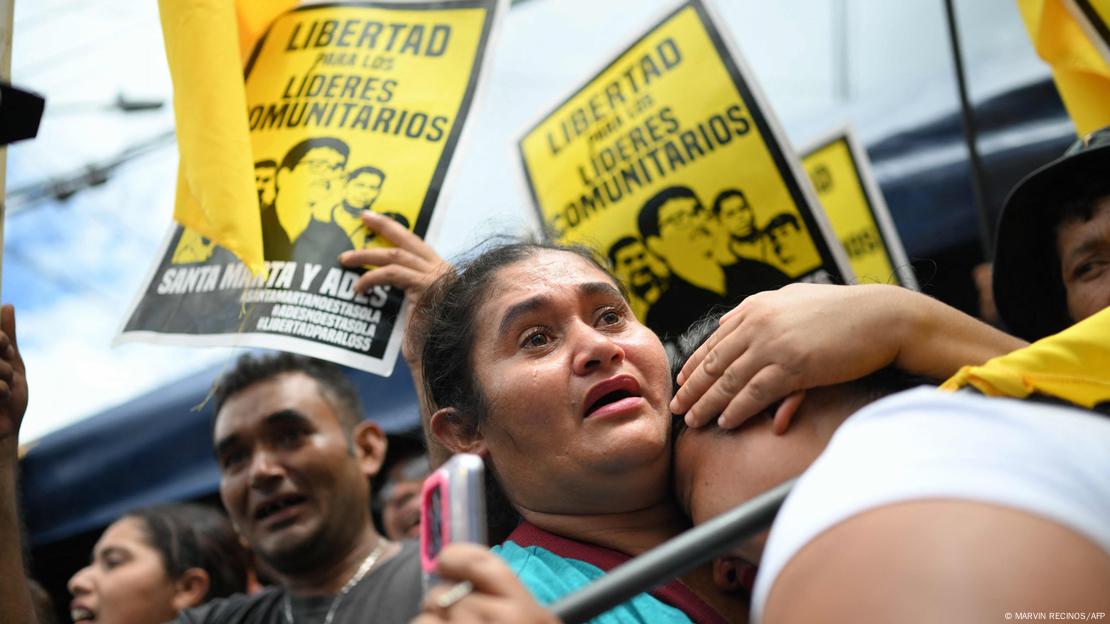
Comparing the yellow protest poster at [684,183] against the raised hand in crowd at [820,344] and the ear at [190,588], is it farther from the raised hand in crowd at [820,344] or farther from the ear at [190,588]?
the ear at [190,588]

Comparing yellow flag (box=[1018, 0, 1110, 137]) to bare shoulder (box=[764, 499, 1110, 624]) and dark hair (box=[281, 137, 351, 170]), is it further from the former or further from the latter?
bare shoulder (box=[764, 499, 1110, 624])

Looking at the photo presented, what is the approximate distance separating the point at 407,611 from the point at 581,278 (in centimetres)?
91

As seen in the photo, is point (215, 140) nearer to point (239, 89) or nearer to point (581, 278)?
point (239, 89)

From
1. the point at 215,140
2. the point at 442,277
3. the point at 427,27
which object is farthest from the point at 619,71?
the point at 215,140

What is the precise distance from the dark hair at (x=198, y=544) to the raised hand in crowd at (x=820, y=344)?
230 cm

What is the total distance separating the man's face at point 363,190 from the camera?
2268mm

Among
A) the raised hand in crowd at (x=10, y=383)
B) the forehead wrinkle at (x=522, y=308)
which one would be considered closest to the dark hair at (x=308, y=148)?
the raised hand in crowd at (x=10, y=383)

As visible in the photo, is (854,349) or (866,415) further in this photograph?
(854,349)

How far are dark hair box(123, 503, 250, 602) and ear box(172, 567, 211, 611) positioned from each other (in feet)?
0.04

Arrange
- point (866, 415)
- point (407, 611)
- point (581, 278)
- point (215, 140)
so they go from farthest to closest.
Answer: point (407, 611), point (215, 140), point (581, 278), point (866, 415)

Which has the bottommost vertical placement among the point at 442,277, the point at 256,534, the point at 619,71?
the point at 256,534

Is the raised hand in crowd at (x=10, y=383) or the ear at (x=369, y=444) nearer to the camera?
the raised hand in crowd at (x=10, y=383)

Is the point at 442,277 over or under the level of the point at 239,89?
under

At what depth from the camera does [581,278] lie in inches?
70.1
